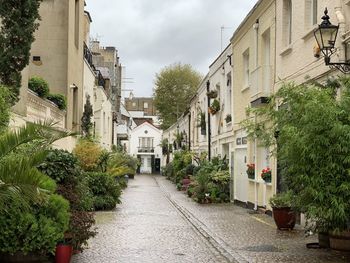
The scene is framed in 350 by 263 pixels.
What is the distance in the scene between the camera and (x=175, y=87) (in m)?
75.6

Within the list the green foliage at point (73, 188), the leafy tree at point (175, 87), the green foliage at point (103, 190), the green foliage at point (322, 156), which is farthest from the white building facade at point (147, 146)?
the green foliage at point (322, 156)

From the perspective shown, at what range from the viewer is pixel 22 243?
8.77 metres

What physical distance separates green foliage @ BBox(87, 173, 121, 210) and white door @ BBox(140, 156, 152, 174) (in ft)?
215

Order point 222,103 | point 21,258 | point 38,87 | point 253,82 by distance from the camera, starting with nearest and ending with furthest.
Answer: point 21,258 → point 253,82 → point 38,87 → point 222,103

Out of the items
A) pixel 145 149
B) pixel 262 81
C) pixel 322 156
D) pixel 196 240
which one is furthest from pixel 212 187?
pixel 145 149

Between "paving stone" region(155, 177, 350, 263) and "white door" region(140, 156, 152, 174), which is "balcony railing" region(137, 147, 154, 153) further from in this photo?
"paving stone" region(155, 177, 350, 263)

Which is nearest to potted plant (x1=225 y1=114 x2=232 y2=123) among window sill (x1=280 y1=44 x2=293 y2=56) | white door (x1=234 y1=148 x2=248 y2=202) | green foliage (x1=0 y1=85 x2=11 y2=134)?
white door (x1=234 y1=148 x2=248 y2=202)

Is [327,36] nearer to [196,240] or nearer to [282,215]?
[282,215]

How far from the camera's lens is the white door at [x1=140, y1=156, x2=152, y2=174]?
8862cm

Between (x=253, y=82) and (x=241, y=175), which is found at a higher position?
(x=253, y=82)

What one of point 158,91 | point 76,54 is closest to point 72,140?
point 76,54

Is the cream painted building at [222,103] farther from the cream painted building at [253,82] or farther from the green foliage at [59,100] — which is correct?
the green foliage at [59,100]

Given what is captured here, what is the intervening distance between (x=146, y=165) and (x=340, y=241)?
7868cm

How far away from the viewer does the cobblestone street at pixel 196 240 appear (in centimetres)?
1074
